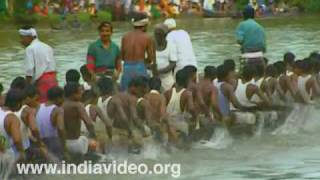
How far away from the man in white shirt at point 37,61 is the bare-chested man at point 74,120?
50.8 inches

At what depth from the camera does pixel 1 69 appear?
20047mm

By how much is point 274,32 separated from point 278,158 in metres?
17.4

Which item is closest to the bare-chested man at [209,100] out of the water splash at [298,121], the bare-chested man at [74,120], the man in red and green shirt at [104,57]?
the man in red and green shirt at [104,57]

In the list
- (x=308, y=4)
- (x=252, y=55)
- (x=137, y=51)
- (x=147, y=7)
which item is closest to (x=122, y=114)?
(x=137, y=51)

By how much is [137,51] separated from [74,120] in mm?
2104

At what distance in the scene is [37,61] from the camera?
1110 centimetres

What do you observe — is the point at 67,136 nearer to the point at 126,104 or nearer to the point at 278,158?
the point at 126,104

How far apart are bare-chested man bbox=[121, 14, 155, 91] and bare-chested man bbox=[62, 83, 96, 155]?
1836 millimetres

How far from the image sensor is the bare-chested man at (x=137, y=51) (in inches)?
456

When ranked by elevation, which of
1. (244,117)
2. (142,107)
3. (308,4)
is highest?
(142,107)

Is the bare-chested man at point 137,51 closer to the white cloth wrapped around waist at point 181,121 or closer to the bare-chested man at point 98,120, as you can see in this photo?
the white cloth wrapped around waist at point 181,121

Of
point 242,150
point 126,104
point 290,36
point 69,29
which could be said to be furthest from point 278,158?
point 69,29

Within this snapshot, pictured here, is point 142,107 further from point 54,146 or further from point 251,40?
point 251,40

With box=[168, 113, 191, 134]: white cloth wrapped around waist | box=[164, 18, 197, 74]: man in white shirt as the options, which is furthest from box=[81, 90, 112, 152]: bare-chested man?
box=[164, 18, 197, 74]: man in white shirt
